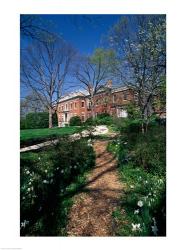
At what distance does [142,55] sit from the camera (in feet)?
12.1

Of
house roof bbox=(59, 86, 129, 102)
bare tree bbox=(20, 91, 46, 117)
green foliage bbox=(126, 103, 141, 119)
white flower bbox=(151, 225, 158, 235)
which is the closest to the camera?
white flower bbox=(151, 225, 158, 235)

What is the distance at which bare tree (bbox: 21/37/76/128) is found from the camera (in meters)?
3.34

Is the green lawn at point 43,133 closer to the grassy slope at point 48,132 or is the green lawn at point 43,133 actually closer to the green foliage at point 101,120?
the grassy slope at point 48,132

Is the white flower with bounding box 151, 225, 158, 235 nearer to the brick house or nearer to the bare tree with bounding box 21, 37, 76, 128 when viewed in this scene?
the brick house

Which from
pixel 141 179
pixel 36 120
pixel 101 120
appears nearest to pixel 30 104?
pixel 36 120

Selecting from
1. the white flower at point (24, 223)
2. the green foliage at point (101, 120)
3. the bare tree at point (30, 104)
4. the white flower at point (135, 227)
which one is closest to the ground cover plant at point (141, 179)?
the white flower at point (135, 227)

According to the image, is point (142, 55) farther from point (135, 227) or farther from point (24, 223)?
point (24, 223)

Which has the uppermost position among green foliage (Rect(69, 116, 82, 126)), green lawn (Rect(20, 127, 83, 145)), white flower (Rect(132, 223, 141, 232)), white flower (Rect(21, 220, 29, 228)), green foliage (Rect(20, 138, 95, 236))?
green foliage (Rect(69, 116, 82, 126))

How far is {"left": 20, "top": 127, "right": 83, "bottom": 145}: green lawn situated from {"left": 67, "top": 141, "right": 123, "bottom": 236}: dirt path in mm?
583

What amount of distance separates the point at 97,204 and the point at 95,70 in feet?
4.82

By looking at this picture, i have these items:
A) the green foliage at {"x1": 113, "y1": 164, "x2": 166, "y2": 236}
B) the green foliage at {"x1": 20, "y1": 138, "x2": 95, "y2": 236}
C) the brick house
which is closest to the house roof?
the brick house

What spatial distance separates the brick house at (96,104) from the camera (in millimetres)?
3500
